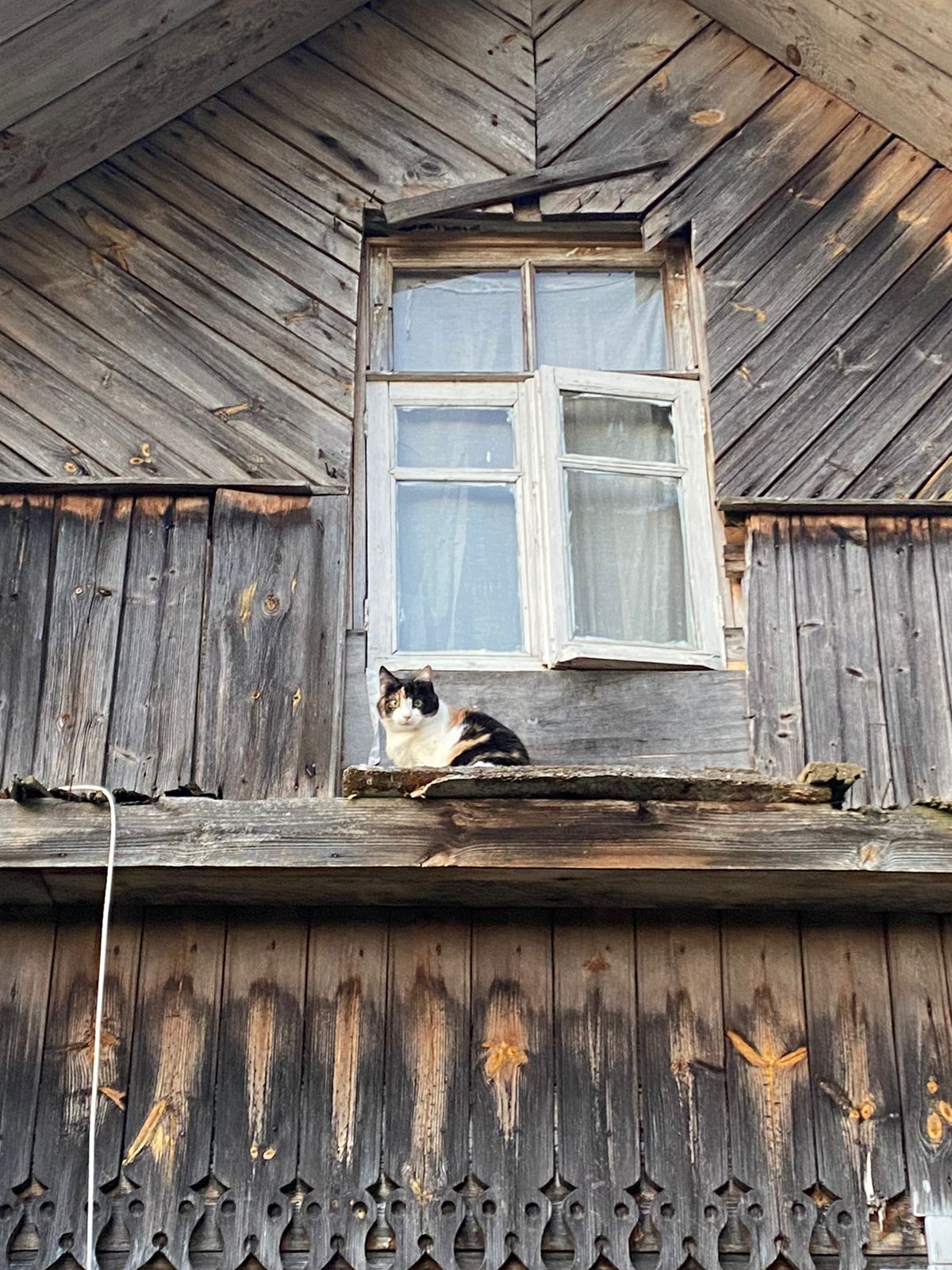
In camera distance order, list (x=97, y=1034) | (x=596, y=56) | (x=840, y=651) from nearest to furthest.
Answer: (x=97, y=1034), (x=840, y=651), (x=596, y=56)

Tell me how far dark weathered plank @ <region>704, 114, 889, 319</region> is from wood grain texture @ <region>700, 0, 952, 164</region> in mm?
118

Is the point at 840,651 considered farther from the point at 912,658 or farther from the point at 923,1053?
the point at 923,1053

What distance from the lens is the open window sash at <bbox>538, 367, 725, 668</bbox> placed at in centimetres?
542

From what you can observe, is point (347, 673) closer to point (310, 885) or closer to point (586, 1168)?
point (310, 885)

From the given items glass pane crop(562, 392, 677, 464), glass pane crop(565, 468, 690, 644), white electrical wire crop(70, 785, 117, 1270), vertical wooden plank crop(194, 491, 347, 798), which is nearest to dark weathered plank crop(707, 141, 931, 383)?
glass pane crop(562, 392, 677, 464)

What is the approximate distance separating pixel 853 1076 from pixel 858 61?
367 centimetres

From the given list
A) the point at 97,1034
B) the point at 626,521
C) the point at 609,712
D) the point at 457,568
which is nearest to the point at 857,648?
the point at 609,712

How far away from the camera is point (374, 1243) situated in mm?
4328

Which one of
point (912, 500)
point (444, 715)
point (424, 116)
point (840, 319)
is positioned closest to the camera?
point (444, 715)

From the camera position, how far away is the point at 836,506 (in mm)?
5477

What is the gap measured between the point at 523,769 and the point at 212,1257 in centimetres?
151

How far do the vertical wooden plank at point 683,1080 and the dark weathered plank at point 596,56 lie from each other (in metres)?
3.09

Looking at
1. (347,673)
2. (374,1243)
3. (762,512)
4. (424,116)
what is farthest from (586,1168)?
(424,116)

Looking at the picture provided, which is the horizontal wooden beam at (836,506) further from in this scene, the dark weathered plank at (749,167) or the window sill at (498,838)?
the window sill at (498,838)
